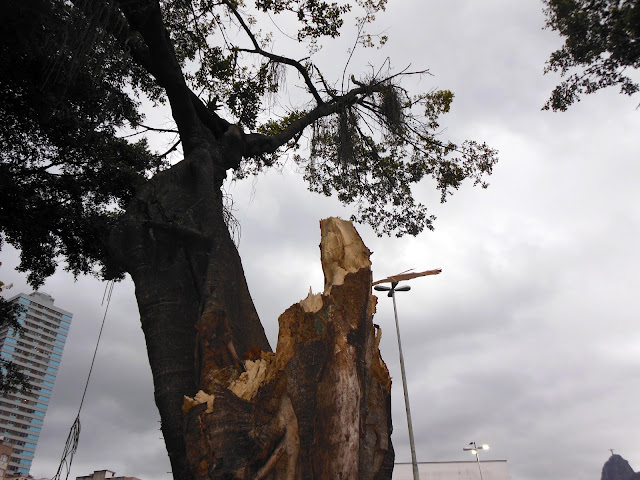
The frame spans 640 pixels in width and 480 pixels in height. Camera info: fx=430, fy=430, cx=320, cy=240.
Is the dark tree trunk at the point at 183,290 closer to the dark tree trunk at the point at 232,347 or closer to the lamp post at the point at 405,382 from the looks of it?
the dark tree trunk at the point at 232,347

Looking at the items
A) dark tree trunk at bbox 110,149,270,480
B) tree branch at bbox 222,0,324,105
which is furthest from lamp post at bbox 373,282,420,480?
dark tree trunk at bbox 110,149,270,480

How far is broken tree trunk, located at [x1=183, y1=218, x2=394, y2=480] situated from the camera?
7.67 feet

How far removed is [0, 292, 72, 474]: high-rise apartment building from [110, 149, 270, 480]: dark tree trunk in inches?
3349

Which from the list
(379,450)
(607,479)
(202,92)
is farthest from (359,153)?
(607,479)

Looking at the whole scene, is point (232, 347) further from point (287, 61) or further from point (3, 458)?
point (3, 458)

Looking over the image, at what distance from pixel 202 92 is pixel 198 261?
15.7ft

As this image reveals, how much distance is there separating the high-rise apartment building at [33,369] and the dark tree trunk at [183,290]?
85.1 metres

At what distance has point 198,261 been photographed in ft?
12.0

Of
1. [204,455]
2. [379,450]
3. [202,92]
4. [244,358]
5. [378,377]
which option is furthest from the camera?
[202,92]

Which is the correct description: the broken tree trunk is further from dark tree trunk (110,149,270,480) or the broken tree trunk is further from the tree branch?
the tree branch

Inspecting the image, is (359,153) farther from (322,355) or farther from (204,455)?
(204,455)

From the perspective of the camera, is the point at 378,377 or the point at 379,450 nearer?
the point at 379,450

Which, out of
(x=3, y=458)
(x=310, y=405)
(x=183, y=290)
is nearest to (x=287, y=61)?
(x=183, y=290)

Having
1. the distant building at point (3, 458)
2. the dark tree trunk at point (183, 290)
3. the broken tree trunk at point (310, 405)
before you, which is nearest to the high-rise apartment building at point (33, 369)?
the distant building at point (3, 458)
